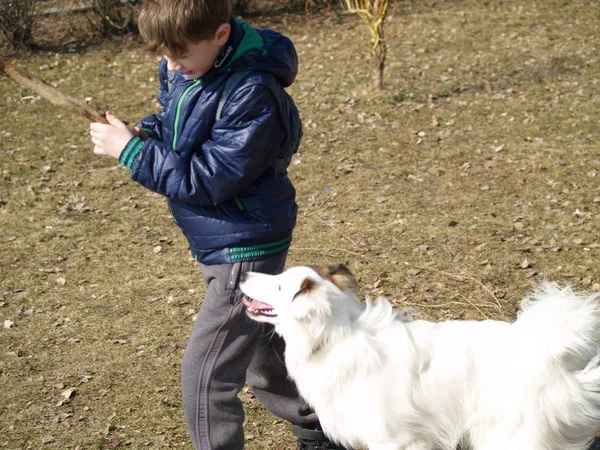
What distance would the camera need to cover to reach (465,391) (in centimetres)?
320

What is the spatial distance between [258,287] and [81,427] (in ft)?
6.05

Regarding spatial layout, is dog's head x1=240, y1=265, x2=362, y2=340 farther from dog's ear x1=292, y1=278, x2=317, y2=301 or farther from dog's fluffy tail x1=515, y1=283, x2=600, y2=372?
dog's fluffy tail x1=515, y1=283, x2=600, y2=372

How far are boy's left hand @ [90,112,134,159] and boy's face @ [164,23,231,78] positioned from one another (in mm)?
347

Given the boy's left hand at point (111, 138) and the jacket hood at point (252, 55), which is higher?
the jacket hood at point (252, 55)

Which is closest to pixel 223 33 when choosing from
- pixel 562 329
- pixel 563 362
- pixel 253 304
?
pixel 253 304

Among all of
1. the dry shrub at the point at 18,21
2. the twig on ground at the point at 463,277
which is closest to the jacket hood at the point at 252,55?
the twig on ground at the point at 463,277

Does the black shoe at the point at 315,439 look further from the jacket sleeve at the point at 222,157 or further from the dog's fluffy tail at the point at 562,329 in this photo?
the jacket sleeve at the point at 222,157

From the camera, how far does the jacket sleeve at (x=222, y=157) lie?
292 cm

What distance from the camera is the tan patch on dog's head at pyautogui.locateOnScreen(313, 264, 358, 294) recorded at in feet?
10.9

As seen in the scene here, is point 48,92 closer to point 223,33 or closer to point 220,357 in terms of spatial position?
point 223,33

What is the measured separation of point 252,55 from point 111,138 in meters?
0.68

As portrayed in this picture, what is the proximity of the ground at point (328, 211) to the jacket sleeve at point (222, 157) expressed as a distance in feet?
5.74

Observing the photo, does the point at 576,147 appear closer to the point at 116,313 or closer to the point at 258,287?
the point at 116,313

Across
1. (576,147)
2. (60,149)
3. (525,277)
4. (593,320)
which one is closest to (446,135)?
(576,147)
